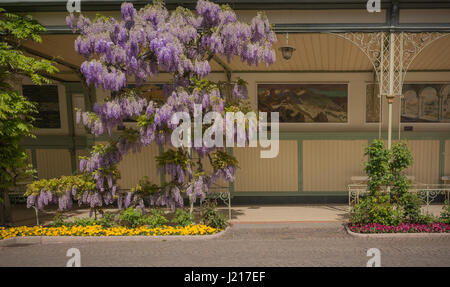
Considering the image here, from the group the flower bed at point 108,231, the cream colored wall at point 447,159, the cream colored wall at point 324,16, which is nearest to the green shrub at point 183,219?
the flower bed at point 108,231

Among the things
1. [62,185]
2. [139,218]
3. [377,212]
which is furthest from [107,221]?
[377,212]

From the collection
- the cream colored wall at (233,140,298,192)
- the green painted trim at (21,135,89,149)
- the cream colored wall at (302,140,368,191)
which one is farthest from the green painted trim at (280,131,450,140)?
the green painted trim at (21,135,89,149)

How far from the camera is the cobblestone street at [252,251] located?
6.74 meters

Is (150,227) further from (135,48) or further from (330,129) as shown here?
(330,129)

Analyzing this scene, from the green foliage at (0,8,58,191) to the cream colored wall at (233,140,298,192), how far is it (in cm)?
741

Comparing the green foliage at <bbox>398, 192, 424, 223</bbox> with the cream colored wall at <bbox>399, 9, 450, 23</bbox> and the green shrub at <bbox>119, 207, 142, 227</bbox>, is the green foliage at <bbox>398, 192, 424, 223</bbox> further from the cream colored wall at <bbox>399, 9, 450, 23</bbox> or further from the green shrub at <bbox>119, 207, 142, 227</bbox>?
the green shrub at <bbox>119, 207, 142, 227</bbox>

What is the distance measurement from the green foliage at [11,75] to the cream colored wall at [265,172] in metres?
7.41

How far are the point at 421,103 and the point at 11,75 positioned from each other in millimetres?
15125

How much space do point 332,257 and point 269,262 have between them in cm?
152

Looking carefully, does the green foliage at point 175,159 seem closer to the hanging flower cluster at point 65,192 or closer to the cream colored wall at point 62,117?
the hanging flower cluster at point 65,192

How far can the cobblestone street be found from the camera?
6.74 m

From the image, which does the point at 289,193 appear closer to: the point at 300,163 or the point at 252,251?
the point at 300,163

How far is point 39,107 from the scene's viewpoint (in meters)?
13.9

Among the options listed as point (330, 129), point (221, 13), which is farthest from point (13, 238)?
point (330, 129)
